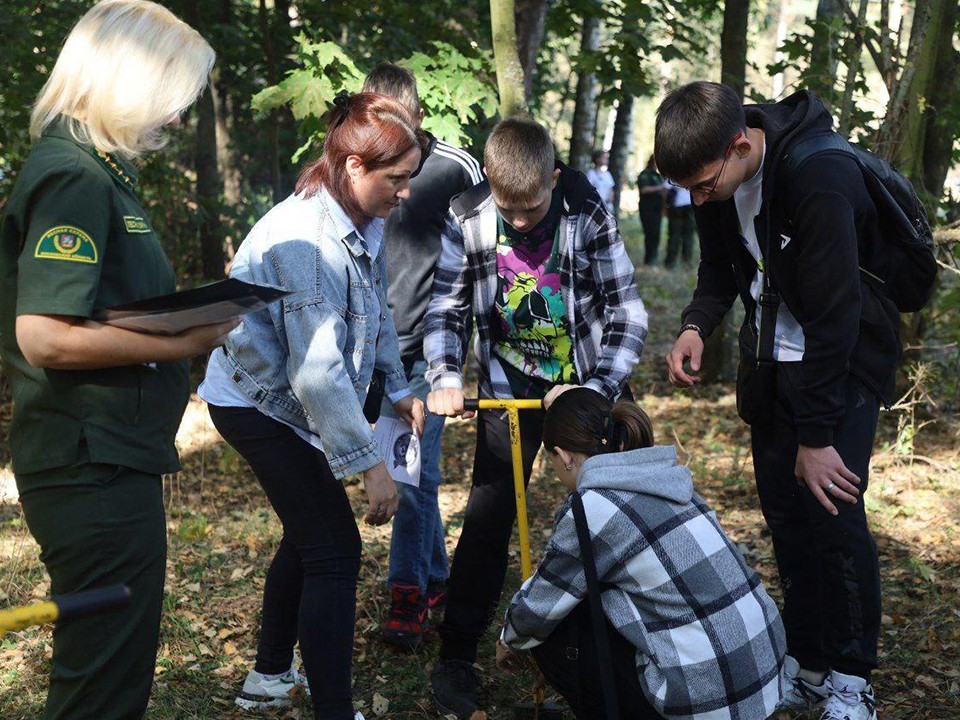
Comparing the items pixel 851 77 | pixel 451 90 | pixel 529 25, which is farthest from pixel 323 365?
pixel 529 25

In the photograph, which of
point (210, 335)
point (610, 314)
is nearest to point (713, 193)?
point (610, 314)

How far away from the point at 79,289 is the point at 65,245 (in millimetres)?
103

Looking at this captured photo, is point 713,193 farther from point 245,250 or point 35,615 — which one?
point 35,615

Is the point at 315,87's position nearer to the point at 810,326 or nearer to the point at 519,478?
the point at 519,478

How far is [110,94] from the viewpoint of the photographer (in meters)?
2.31

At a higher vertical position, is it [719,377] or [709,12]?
[709,12]

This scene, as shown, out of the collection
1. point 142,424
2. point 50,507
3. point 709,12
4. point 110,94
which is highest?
point 709,12

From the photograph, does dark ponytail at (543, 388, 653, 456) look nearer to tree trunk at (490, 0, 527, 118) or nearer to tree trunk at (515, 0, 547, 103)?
tree trunk at (490, 0, 527, 118)

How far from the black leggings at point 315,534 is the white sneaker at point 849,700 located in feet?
5.51

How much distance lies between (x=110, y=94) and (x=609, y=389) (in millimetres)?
A: 2049

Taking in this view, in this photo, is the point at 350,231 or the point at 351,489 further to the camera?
the point at 351,489

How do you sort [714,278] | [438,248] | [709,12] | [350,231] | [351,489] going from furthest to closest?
[709,12], [351,489], [438,248], [714,278], [350,231]

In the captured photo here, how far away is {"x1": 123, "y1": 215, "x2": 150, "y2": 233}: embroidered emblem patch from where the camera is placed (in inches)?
93.0

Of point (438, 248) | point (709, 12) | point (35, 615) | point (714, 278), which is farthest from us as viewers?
point (709, 12)
